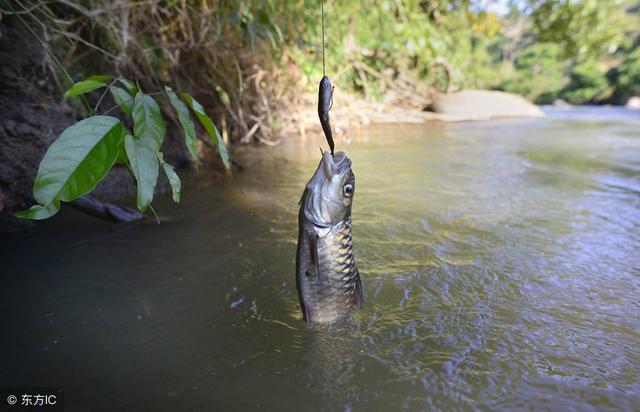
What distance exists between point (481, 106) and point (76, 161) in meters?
13.9

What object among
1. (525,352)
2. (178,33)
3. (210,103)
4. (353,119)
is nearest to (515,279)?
(525,352)

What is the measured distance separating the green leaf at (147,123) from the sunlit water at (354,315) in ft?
2.87

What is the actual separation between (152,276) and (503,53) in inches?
2435

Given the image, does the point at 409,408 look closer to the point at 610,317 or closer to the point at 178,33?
the point at 610,317

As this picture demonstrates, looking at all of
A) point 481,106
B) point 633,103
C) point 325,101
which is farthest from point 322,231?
point 633,103

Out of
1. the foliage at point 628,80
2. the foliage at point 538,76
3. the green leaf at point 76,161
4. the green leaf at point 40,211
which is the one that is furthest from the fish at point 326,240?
the foliage at point 538,76

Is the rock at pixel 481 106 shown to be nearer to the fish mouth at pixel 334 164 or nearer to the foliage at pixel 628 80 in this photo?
the fish mouth at pixel 334 164

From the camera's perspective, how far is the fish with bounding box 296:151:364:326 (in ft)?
5.84

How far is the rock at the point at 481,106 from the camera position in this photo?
1301cm

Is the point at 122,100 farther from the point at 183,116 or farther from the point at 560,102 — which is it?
the point at 560,102

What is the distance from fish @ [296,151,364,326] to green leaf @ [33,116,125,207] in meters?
0.74

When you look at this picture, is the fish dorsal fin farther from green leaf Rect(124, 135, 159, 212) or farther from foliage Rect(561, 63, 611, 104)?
foliage Rect(561, 63, 611, 104)

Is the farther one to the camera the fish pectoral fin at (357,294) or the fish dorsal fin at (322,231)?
the fish pectoral fin at (357,294)

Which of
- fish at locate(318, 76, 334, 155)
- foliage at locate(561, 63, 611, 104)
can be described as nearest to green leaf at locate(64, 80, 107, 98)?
fish at locate(318, 76, 334, 155)
